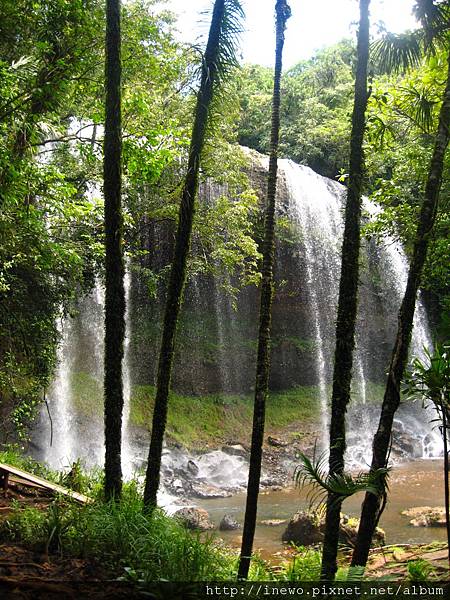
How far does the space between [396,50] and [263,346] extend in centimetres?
429

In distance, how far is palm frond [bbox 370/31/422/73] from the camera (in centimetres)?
686

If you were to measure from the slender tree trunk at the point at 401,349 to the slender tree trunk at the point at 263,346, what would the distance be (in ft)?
4.85

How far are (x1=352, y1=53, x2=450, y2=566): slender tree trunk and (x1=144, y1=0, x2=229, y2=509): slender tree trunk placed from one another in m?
2.59

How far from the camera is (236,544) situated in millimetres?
10836

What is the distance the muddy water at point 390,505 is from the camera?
1070 cm

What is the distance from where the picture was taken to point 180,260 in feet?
22.9

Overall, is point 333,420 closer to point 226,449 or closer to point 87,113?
point 87,113

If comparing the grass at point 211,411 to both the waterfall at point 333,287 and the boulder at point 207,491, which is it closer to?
the waterfall at point 333,287

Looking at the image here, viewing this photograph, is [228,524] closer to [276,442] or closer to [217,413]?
[276,442]

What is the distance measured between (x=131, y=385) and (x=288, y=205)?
9.66 meters

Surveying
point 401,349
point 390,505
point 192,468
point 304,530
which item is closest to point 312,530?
point 304,530

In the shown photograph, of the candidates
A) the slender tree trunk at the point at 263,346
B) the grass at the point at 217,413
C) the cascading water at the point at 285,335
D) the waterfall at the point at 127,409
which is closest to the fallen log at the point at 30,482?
the slender tree trunk at the point at 263,346

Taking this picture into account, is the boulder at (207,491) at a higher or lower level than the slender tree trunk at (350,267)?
lower

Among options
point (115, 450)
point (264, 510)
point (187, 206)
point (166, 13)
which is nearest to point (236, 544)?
point (264, 510)
